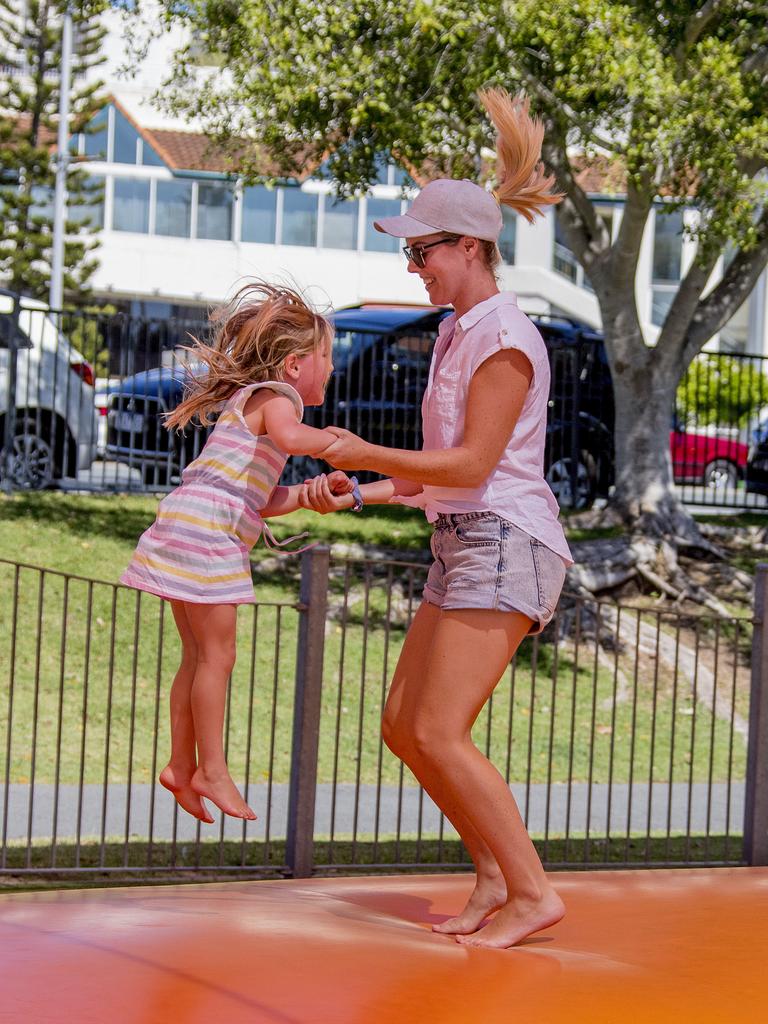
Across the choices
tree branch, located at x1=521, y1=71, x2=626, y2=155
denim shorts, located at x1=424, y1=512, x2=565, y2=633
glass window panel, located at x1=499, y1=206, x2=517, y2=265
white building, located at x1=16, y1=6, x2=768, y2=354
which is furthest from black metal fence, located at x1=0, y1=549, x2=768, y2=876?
white building, located at x1=16, y1=6, x2=768, y2=354

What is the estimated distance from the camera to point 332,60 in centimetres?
1141

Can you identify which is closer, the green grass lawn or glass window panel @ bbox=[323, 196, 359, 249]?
the green grass lawn

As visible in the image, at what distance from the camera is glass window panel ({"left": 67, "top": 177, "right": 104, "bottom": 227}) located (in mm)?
41781

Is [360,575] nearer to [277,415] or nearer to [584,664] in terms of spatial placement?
[584,664]

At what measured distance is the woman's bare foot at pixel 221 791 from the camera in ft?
11.5

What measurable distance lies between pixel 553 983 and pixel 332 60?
9409 mm

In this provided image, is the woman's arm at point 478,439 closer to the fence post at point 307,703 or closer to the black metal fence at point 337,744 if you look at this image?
the black metal fence at point 337,744

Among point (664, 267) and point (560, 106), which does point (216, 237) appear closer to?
point (664, 267)

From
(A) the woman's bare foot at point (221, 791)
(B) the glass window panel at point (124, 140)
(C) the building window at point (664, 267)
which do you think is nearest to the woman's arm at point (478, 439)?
(A) the woman's bare foot at point (221, 791)

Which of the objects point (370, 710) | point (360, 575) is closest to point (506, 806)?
point (370, 710)

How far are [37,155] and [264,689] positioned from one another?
3163 cm

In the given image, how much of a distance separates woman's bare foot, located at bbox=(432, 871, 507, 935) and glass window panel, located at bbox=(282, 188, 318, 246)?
4112cm

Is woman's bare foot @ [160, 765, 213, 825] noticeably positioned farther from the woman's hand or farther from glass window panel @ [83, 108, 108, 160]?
glass window panel @ [83, 108, 108, 160]

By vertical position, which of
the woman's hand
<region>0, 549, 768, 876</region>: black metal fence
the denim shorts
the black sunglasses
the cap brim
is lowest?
<region>0, 549, 768, 876</region>: black metal fence
